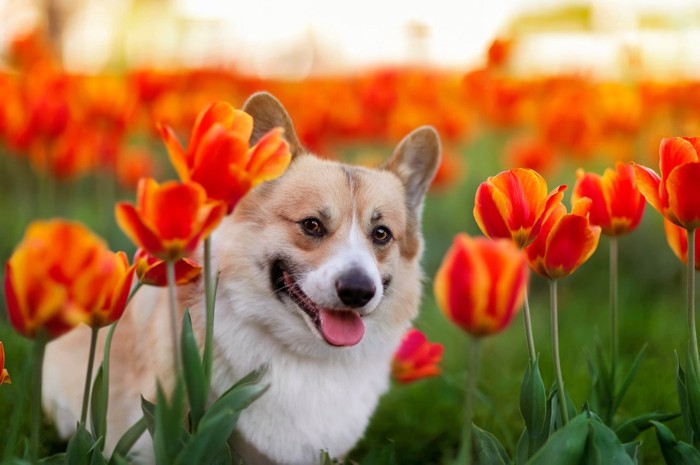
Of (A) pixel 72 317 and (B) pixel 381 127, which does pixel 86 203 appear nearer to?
(B) pixel 381 127

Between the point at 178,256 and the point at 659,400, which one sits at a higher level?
the point at 178,256

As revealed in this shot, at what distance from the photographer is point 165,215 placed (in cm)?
129

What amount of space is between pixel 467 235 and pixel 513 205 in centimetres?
12

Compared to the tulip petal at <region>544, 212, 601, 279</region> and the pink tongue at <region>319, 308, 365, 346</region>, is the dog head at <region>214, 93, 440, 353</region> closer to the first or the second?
the pink tongue at <region>319, 308, 365, 346</region>

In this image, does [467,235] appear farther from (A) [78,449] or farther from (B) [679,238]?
(A) [78,449]

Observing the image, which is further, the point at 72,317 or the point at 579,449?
the point at 579,449

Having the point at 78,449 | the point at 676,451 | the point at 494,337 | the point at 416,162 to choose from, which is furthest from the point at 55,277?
the point at 494,337

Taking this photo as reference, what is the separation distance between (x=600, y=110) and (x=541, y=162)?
2.60 feet

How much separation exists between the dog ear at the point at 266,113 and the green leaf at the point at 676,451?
1.38 meters

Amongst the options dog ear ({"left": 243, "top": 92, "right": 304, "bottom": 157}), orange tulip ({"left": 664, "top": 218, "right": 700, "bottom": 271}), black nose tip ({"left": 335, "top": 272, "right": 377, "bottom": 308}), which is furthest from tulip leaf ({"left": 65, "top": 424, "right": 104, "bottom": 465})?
orange tulip ({"left": 664, "top": 218, "right": 700, "bottom": 271})

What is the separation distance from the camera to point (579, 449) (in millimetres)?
1440

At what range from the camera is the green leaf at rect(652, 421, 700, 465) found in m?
1.66

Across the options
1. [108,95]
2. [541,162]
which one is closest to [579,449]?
[541,162]

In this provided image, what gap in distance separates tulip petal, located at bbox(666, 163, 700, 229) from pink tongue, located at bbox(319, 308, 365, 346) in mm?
979
